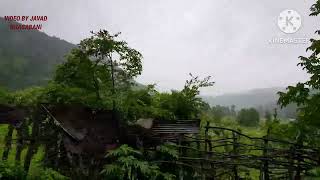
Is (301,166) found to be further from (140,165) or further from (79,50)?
(79,50)

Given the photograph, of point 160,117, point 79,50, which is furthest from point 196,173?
point 79,50

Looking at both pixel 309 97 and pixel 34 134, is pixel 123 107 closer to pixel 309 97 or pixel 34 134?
pixel 34 134

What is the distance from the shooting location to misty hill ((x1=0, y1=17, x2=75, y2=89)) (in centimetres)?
9769

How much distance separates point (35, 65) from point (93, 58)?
107 metres

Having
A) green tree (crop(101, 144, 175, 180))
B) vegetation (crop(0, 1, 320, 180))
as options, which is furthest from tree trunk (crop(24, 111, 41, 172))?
green tree (crop(101, 144, 175, 180))

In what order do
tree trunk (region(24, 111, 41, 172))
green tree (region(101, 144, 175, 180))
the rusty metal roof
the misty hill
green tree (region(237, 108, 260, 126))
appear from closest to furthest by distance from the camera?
1. green tree (region(101, 144, 175, 180))
2. tree trunk (region(24, 111, 41, 172))
3. the rusty metal roof
4. green tree (region(237, 108, 260, 126))
5. the misty hill

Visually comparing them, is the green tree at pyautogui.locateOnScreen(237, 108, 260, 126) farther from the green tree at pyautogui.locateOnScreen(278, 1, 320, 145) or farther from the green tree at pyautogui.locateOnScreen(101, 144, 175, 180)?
the green tree at pyautogui.locateOnScreen(101, 144, 175, 180)

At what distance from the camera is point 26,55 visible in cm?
11625

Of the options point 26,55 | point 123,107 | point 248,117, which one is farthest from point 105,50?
point 26,55

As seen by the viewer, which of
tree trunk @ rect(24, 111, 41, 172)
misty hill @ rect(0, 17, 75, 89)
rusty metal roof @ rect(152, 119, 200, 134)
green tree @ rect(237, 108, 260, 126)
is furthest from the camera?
misty hill @ rect(0, 17, 75, 89)

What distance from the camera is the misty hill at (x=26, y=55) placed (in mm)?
97688

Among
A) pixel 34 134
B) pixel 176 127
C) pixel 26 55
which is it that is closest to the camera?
pixel 34 134

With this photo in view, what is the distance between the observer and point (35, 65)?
110562mm

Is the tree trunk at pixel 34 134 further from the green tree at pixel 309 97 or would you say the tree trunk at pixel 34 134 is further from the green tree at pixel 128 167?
the green tree at pixel 309 97
